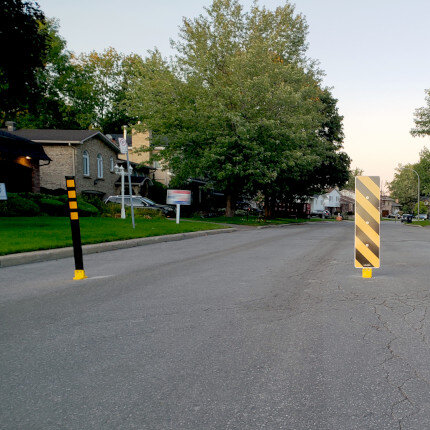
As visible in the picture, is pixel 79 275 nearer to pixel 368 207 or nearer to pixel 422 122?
pixel 368 207

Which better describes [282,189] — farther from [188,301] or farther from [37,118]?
[37,118]

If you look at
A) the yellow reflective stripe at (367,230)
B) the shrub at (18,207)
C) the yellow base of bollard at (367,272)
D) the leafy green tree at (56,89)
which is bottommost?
the yellow base of bollard at (367,272)

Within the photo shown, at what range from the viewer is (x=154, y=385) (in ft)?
8.91

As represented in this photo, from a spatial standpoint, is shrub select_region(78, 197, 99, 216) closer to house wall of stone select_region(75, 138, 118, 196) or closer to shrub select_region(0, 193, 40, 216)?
shrub select_region(0, 193, 40, 216)

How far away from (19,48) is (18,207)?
24.6 feet

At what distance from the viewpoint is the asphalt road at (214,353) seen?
7.74 ft

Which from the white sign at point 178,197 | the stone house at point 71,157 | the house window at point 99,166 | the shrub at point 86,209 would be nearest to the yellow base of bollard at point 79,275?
the white sign at point 178,197

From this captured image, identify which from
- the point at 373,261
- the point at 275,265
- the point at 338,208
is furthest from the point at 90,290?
the point at 338,208

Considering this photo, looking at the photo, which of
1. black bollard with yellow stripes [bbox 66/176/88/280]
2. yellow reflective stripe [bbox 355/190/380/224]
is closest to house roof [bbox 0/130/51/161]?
black bollard with yellow stripes [bbox 66/176/88/280]

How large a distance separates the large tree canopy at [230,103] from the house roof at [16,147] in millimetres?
7910

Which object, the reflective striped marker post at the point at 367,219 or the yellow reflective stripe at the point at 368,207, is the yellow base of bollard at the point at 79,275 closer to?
the reflective striped marker post at the point at 367,219

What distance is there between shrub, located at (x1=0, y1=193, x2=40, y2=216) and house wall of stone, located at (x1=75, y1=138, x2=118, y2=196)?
1156 centimetres

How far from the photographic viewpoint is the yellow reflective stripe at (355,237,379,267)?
6.52 m

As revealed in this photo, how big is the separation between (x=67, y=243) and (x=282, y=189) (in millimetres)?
25081
